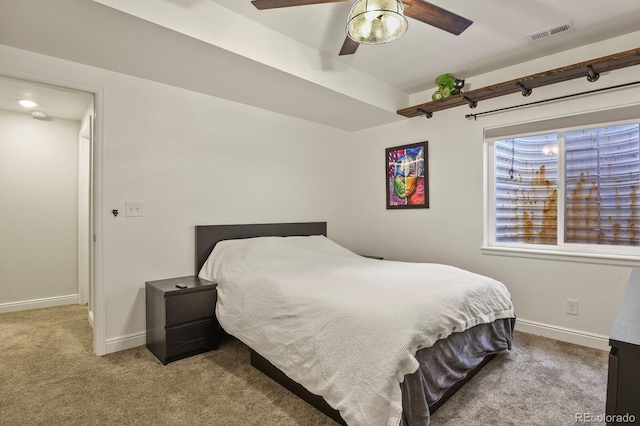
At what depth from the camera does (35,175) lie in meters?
3.84

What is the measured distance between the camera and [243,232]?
3.38 metres

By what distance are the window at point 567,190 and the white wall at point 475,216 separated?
0.22 metres

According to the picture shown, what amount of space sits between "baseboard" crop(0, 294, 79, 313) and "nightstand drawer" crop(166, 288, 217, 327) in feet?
8.12

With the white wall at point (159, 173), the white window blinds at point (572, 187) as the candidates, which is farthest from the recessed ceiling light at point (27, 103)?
the white window blinds at point (572, 187)

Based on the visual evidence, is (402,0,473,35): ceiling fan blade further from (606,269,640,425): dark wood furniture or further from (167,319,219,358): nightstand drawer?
(167,319,219,358): nightstand drawer

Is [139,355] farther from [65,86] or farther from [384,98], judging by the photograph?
[384,98]

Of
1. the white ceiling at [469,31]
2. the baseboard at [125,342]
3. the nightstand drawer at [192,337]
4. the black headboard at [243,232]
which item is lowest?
the baseboard at [125,342]

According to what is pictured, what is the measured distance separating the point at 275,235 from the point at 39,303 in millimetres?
2850

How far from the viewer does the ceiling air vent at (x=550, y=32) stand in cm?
247

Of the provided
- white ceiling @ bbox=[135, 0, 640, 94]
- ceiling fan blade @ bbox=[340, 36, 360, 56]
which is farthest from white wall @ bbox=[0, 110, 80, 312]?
ceiling fan blade @ bbox=[340, 36, 360, 56]

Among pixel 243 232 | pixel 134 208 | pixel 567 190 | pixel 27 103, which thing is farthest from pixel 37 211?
pixel 567 190

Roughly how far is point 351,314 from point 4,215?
13.6 ft

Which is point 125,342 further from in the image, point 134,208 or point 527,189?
point 527,189

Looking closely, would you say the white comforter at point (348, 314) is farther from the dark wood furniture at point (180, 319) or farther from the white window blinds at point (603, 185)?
the white window blinds at point (603, 185)
